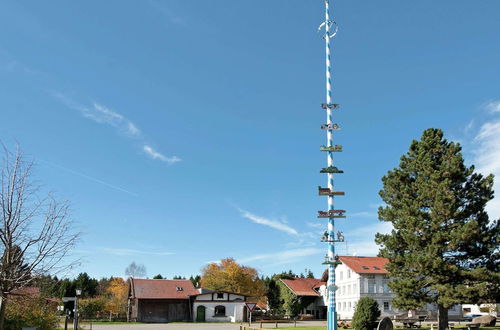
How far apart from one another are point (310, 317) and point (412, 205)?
35.4 metres

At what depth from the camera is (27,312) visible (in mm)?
19578

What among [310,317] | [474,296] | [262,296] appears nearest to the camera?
[474,296]

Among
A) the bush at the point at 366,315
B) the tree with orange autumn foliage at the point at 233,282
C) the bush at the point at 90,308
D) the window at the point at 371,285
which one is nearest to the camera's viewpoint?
the bush at the point at 366,315

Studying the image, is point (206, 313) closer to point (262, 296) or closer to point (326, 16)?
point (262, 296)

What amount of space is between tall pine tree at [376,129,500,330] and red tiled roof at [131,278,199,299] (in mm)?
34436

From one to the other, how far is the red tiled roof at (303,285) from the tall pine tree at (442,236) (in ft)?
106

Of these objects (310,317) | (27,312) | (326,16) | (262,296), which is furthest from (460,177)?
(262,296)

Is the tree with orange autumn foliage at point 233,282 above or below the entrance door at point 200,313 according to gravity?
above

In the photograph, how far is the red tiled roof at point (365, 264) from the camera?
53469mm

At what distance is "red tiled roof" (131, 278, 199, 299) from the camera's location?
56156 mm

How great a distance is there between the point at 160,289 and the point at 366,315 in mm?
36001

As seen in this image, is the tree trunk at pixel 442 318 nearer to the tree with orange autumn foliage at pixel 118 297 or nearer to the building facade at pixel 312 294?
the building facade at pixel 312 294

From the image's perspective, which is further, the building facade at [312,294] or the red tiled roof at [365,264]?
the building facade at [312,294]

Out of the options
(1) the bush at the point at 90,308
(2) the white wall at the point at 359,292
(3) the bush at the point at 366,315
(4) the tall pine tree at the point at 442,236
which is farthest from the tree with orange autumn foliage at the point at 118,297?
(4) the tall pine tree at the point at 442,236
